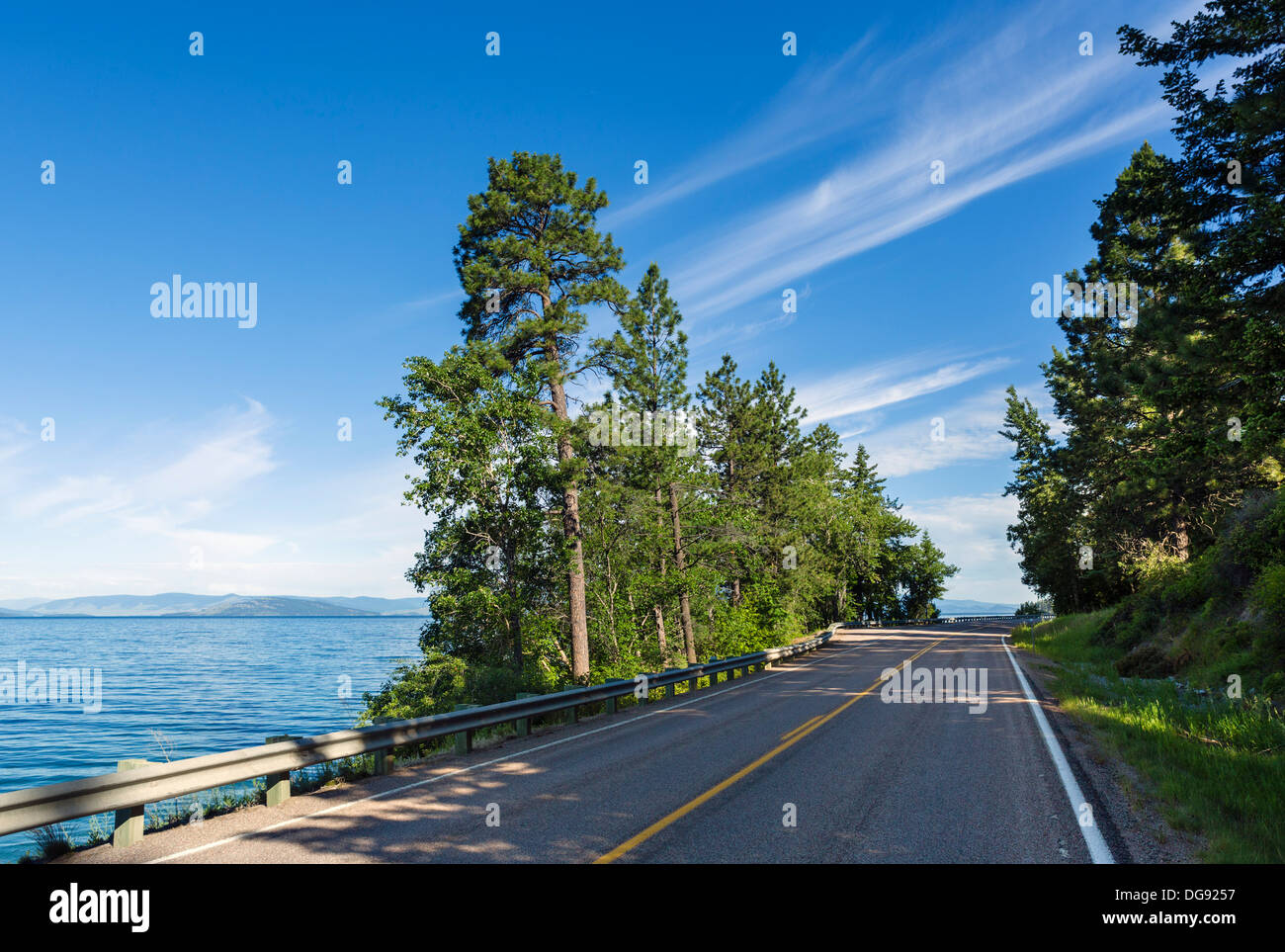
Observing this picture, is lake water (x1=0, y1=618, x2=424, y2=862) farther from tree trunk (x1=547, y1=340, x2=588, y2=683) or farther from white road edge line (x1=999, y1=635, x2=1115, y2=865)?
white road edge line (x1=999, y1=635, x2=1115, y2=865)

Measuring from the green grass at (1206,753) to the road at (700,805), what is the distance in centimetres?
97

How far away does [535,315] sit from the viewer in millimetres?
20469

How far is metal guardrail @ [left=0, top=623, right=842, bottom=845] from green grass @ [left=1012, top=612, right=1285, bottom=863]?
8600mm

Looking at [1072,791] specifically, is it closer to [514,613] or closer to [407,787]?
[407,787]

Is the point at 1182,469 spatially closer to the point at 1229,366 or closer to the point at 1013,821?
the point at 1229,366

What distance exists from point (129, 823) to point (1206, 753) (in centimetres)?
1172

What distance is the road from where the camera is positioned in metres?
5.65

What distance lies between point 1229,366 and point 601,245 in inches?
619

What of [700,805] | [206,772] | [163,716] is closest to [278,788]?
[206,772]

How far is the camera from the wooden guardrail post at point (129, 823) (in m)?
6.18

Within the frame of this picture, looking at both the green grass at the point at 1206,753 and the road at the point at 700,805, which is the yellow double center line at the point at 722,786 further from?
the green grass at the point at 1206,753

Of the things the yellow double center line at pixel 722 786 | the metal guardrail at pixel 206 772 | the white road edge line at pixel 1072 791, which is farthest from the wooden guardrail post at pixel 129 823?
the white road edge line at pixel 1072 791

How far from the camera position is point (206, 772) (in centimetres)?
682
